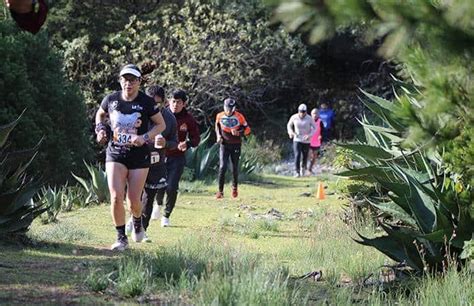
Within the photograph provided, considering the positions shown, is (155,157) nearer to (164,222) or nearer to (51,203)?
(164,222)

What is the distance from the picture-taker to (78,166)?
17.6 m

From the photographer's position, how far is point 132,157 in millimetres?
9008

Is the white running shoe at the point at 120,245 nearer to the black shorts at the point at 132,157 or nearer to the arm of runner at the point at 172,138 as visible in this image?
the black shorts at the point at 132,157

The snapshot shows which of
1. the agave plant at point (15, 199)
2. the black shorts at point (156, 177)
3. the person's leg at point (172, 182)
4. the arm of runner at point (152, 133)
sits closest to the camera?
the agave plant at point (15, 199)

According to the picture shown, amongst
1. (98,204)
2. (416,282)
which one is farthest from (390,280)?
(98,204)

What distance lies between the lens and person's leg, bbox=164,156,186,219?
11.7m

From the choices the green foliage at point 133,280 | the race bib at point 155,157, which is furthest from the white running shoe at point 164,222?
the green foliage at point 133,280

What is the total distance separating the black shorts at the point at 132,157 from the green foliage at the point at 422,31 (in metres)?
4.78

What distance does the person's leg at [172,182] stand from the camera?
38.4 feet

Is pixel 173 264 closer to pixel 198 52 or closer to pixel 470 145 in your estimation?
pixel 470 145

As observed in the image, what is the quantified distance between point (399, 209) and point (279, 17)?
4.21 m

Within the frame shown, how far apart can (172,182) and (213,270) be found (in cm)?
526

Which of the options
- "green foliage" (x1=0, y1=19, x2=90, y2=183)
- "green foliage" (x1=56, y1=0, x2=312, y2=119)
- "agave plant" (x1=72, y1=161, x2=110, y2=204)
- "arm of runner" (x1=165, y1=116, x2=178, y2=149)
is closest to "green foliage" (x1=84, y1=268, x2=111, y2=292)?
"arm of runner" (x1=165, y1=116, x2=178, y2=149)

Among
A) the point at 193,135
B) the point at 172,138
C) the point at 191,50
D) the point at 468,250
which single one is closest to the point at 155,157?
the point at 172,138
